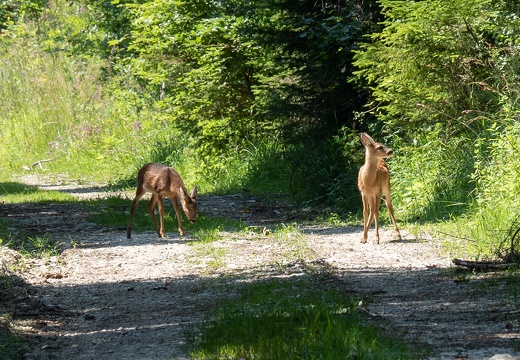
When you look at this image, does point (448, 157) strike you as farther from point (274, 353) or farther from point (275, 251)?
point (274, 353)

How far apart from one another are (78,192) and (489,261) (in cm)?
1406

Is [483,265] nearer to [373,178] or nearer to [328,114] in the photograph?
[373,178]

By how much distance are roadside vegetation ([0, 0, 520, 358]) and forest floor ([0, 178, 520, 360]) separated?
1.82 feet

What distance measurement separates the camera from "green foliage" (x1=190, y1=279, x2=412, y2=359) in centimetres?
656

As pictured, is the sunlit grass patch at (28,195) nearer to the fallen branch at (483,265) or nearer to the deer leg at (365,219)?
the deer leg at (365,219)

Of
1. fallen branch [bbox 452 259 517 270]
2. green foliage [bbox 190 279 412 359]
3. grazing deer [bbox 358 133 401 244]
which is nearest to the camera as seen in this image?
green foliage [bbox 190 279 412 359]

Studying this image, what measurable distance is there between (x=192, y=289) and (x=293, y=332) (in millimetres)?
3100

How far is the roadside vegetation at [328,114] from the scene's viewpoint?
13.9 metres

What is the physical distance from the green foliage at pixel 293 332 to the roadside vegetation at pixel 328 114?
0.07 meters

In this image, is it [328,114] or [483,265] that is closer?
A: [483,265]

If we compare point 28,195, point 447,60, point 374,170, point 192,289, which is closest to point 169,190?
point 374,170

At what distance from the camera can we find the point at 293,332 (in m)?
7.14

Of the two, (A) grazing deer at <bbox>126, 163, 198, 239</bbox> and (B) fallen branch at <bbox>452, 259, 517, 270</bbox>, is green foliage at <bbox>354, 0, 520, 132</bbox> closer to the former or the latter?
(A) grazing deer at <bbox>126, 163, 198, 239</bbox>

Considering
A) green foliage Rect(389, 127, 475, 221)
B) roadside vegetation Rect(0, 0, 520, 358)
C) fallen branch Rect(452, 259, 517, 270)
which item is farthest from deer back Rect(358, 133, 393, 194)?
fallen branch Rect(452, 259, 517, 270)
